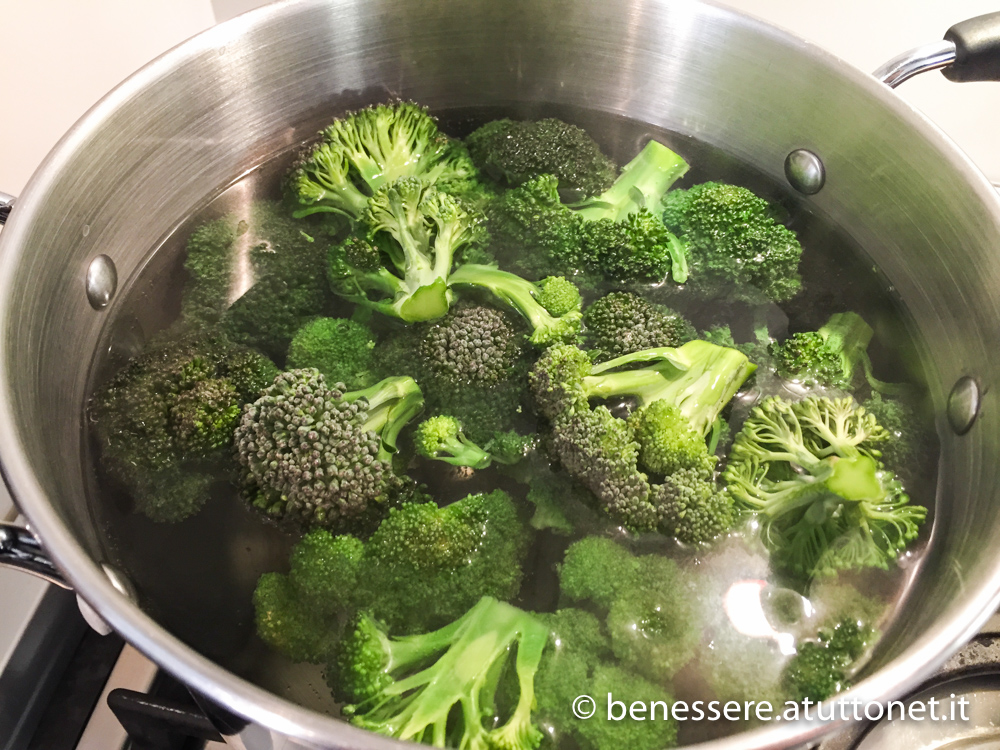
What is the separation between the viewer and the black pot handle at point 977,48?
3.47 feet

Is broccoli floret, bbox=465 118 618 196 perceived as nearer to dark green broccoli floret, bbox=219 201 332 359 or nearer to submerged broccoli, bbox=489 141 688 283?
submerged broccoli, bbox=489 141 688 283

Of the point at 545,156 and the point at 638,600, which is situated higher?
the point at 545,156

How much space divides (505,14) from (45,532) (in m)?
1.20

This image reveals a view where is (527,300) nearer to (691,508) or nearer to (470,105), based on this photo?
(691,508)

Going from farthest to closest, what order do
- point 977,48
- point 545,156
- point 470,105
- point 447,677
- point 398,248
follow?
point 470,105 → point 545,156 → point 398,248 → point 977,48 → point 447,677

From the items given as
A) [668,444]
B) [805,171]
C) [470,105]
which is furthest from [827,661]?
[470,105]

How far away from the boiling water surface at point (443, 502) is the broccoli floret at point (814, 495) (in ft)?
0.11

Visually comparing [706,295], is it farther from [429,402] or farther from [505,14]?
[505,14]

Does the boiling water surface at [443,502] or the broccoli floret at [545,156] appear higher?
the broccoli floret at [545,156]

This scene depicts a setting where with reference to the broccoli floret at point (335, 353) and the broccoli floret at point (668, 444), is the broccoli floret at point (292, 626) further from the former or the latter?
the broccoli floret at point (668, 444)

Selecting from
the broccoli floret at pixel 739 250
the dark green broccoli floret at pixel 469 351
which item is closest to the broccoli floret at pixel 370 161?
the dark green broccoli floret at pixel 469 351

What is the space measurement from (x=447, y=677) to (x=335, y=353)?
1.66 ft

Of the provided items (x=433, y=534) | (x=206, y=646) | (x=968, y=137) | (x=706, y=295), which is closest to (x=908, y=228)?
(x=706, y=295)

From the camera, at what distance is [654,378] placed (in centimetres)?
104
